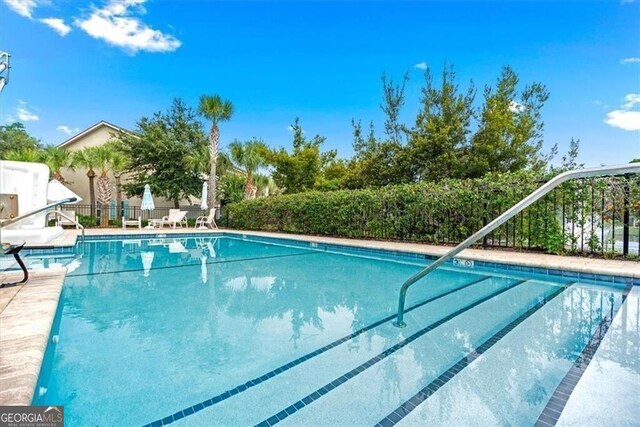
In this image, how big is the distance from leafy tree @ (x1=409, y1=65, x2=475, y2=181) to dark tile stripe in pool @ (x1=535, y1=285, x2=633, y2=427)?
13.1 m

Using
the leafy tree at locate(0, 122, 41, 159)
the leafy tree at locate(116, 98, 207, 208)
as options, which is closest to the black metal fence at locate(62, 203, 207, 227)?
the leafy tree at locate(116, 98, 207, 208)

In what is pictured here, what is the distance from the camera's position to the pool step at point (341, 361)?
6.66 feet

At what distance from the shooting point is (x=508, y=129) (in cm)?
1600

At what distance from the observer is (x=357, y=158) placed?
23.5 m

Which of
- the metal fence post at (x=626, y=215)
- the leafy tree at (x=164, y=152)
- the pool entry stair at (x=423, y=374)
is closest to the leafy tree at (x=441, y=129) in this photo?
the metal fence post at (x=626, y=215)

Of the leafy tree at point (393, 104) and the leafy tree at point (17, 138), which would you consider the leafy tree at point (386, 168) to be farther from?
the leafy tree at point (17, 138)

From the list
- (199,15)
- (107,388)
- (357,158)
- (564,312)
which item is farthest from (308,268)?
(357,158)

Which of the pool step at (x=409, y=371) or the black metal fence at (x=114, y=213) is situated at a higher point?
the black metal fence at (x=114, y=213)

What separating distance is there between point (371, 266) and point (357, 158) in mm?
16871

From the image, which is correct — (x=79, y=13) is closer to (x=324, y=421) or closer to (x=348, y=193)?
(x=348, y=193)

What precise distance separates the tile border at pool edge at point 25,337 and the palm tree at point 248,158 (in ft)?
52.0

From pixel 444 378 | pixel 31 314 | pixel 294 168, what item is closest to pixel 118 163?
pixel 294 168

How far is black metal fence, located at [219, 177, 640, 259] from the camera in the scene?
Result: 653cm

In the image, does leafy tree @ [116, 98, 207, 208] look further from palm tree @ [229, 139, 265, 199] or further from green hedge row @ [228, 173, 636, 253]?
green hedge row @ [228, 173, 636, 253]
